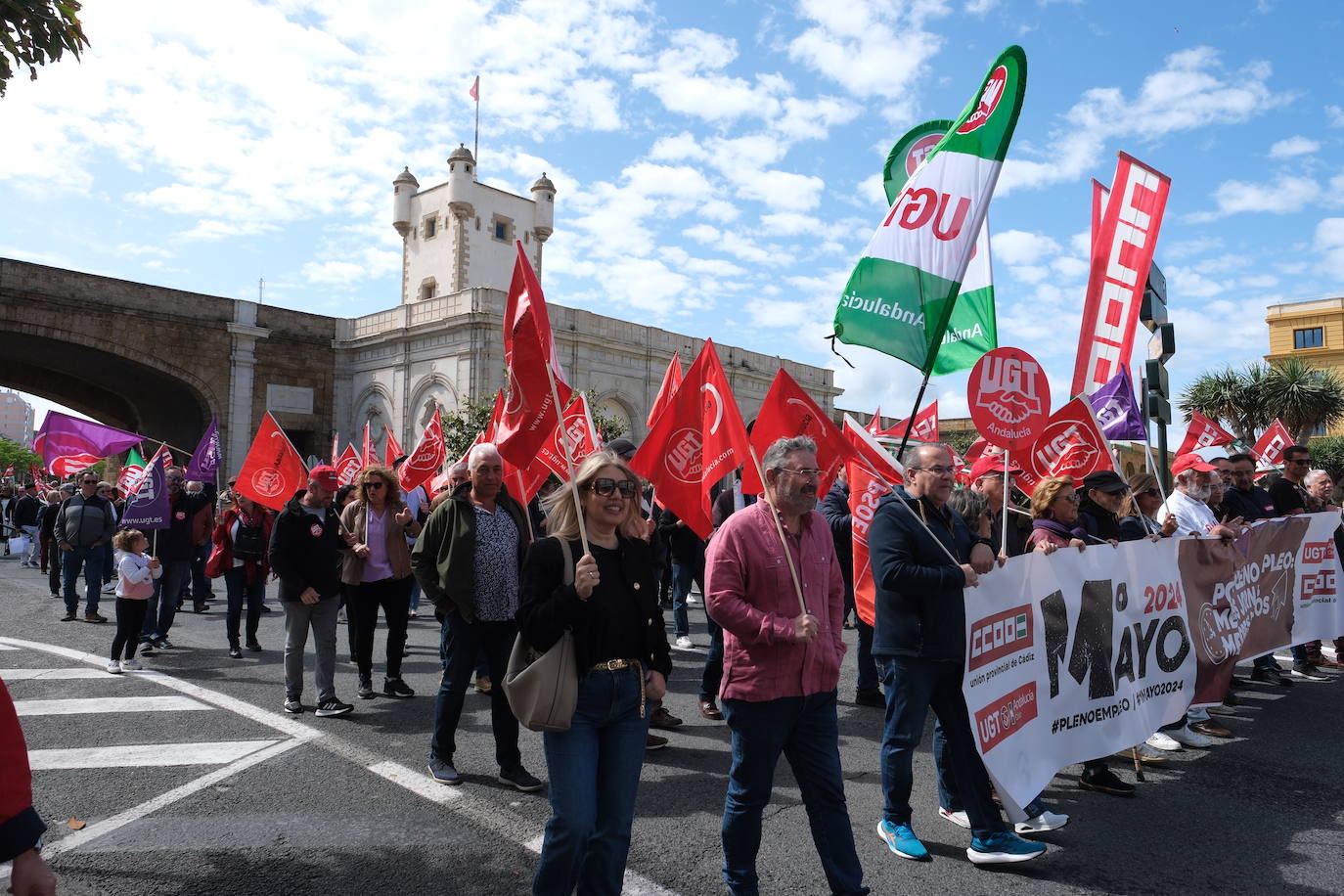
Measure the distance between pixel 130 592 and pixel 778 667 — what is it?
6.67 meters

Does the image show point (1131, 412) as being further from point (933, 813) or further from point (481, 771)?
point (481, 771)

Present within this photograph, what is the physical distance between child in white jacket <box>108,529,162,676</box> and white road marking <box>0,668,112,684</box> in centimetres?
12

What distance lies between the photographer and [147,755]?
212 inches

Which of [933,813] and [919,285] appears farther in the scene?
[919,285]

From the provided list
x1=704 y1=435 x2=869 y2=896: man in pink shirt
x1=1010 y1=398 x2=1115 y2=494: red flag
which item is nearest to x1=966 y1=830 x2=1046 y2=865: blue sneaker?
x1=704 y1=435 x2=869 y2=896: man in pink shirt

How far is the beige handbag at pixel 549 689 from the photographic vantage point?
9.56ft

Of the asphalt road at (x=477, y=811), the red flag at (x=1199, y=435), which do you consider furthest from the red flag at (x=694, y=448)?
the red flag at (x=1199, y=435)

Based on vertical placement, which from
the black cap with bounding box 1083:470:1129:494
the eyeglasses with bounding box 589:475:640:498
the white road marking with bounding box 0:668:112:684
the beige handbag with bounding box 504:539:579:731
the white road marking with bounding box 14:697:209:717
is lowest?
the white road marking with bounding box 14:697:209:717

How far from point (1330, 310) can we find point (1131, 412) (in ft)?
212

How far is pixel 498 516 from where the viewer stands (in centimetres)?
532

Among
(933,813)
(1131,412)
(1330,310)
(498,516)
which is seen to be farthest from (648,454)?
(1330,310)

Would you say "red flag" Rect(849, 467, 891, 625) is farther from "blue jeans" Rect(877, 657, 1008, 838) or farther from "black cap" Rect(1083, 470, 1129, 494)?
"blue jeans" Rect(877, 657, 1008, 838)

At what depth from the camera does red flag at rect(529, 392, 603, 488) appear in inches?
303

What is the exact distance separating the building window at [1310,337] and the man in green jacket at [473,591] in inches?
2771
